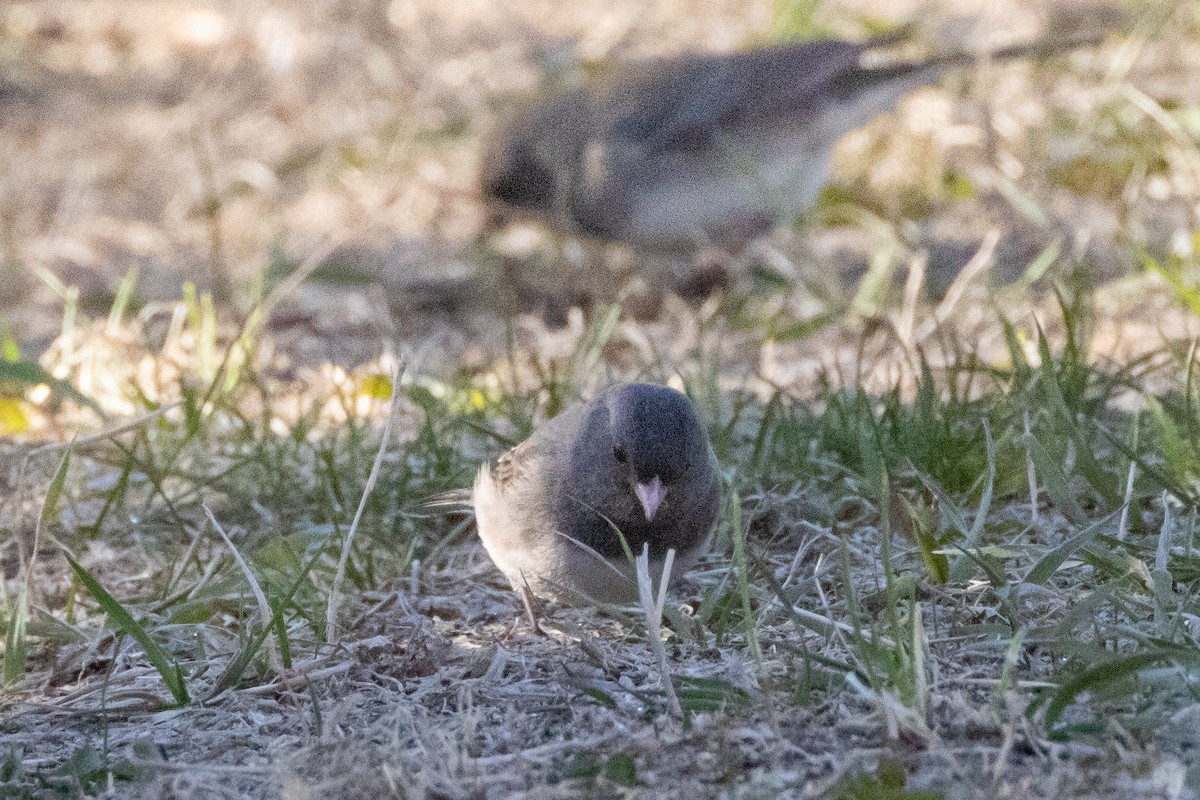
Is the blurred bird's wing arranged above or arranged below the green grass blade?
above

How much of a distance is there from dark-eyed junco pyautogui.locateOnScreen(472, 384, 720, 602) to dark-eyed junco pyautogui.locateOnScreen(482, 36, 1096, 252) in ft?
11.7

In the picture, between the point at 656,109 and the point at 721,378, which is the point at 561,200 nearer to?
the point at 656,109

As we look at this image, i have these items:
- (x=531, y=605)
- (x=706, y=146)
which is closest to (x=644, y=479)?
(x=531, y=605)

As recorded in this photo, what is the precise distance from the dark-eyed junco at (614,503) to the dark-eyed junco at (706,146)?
11.7 ft

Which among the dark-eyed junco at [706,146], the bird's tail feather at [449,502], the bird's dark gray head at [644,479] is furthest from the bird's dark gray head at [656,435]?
the dark-eyed junco at [706,146]

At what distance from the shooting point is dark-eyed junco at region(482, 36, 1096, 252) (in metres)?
6.78

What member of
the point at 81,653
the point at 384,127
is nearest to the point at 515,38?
the point at 384,127

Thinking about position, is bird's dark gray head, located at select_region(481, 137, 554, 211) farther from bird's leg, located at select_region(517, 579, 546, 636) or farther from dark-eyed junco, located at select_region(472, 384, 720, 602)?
bird's leg, located at select_region(517, 579, 546, 636)

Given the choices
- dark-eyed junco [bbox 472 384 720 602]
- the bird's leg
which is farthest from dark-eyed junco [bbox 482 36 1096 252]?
the bird's leg

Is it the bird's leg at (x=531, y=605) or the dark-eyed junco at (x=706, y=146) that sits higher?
the dark-eyed junco at (x=706, y=146)

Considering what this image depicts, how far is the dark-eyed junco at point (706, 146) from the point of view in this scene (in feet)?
22.2

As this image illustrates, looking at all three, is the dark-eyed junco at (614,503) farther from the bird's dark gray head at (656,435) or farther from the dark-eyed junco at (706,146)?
the dark-eyed junco at (706,146)

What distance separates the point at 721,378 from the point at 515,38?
4.72m

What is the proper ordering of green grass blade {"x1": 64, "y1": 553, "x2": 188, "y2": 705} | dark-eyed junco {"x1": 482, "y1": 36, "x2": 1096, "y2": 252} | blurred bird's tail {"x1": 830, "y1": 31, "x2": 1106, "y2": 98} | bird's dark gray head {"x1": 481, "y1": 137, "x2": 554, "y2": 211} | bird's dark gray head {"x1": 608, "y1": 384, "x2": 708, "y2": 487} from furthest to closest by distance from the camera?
bird's dark gray head {"x1": 481, "y1": 137, "x2": 554, "y2": 211}
dark-eyed junco {"x1": 482, "y1": 36, "x2": 1096, "y2": 252}
blurred bird's tail {"x1": 830, "y1": 31, "x2": 1106, "y2": 98}
bird's dark gray head {"x1": 608, "y1": 384, "x2": 708, "y2": 487}
green grass blade {"x1": 64, "y1": 553, "x2": 188, "y2": 705}
